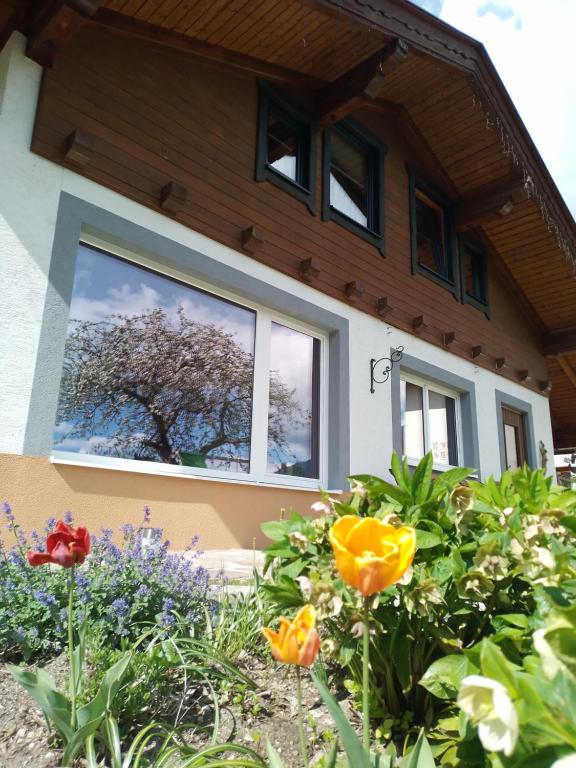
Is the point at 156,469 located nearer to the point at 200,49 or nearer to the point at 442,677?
the point at 442,677

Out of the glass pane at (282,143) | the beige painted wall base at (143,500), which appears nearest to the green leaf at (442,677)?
the beige painted wall base at (143,500)

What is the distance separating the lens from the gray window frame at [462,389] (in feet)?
23.5

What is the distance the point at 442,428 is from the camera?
26.3 feet

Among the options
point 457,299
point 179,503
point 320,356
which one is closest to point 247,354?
point 320,356

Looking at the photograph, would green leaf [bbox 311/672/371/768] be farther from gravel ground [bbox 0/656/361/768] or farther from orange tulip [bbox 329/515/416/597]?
gravel ground [bbox 0/656/361/768]

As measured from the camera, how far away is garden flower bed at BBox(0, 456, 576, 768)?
3.86 ft

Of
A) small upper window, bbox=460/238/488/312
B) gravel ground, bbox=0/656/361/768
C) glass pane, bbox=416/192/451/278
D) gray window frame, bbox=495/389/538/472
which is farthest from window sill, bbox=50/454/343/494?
small upper window, bbox=460/238/488/312

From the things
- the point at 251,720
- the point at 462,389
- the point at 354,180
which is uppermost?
the point at 354,180

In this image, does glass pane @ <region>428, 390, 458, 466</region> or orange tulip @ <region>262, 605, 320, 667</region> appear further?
glass pane @ <region>428, 390, 458, 466</region>

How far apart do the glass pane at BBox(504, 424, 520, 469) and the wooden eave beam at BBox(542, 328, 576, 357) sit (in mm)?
1914

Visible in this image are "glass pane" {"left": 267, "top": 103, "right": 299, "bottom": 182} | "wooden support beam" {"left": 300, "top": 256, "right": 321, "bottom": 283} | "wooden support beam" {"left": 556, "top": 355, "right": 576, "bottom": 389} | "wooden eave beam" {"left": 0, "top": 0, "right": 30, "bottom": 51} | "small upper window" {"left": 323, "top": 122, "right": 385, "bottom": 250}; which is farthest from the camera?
"wooden support beam" {"left": 556, "top": 355, "right": 576, "bottom": 389}

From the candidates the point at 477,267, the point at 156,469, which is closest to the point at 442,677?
the point at 156,469

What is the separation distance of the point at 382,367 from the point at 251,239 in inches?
89.4

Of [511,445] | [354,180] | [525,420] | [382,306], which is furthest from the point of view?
[525,420]
